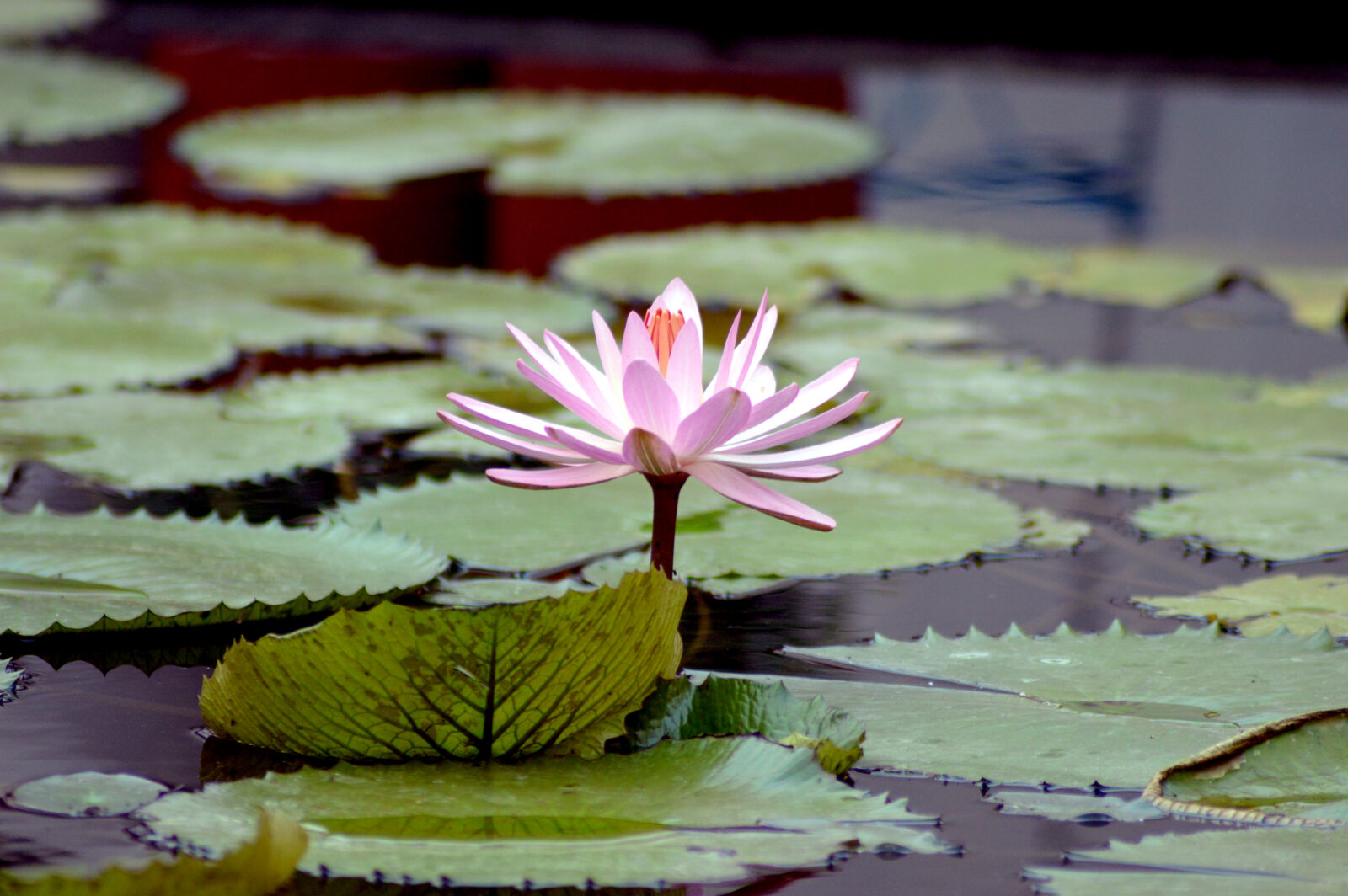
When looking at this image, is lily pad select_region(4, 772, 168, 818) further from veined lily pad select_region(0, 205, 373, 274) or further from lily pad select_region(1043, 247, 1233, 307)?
lily pad select_region(1043, 247, 1233, 307)

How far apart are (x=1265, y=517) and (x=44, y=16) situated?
4054 millimetres

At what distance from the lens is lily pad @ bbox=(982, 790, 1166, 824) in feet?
2.51

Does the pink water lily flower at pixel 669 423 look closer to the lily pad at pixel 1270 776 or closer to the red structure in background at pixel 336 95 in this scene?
the lily pad at pixel 1270 776

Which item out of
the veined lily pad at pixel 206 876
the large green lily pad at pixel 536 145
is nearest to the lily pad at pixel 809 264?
the large green lily pad at pixel 536 145

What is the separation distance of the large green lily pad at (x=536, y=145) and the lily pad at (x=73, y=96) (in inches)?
5.0

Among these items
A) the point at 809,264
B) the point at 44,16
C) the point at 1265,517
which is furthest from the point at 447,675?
the point at 44,16

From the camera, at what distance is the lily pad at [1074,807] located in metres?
0.77

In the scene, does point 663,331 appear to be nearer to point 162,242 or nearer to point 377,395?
point 377,395

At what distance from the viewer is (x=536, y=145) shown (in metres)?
3.13

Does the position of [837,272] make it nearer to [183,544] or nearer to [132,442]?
[132,442]

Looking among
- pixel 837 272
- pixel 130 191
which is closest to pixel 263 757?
pixel 837 272

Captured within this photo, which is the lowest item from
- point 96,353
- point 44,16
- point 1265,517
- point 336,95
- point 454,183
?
point 1265,517

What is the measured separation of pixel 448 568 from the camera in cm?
111

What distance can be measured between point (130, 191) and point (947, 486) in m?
2.07
